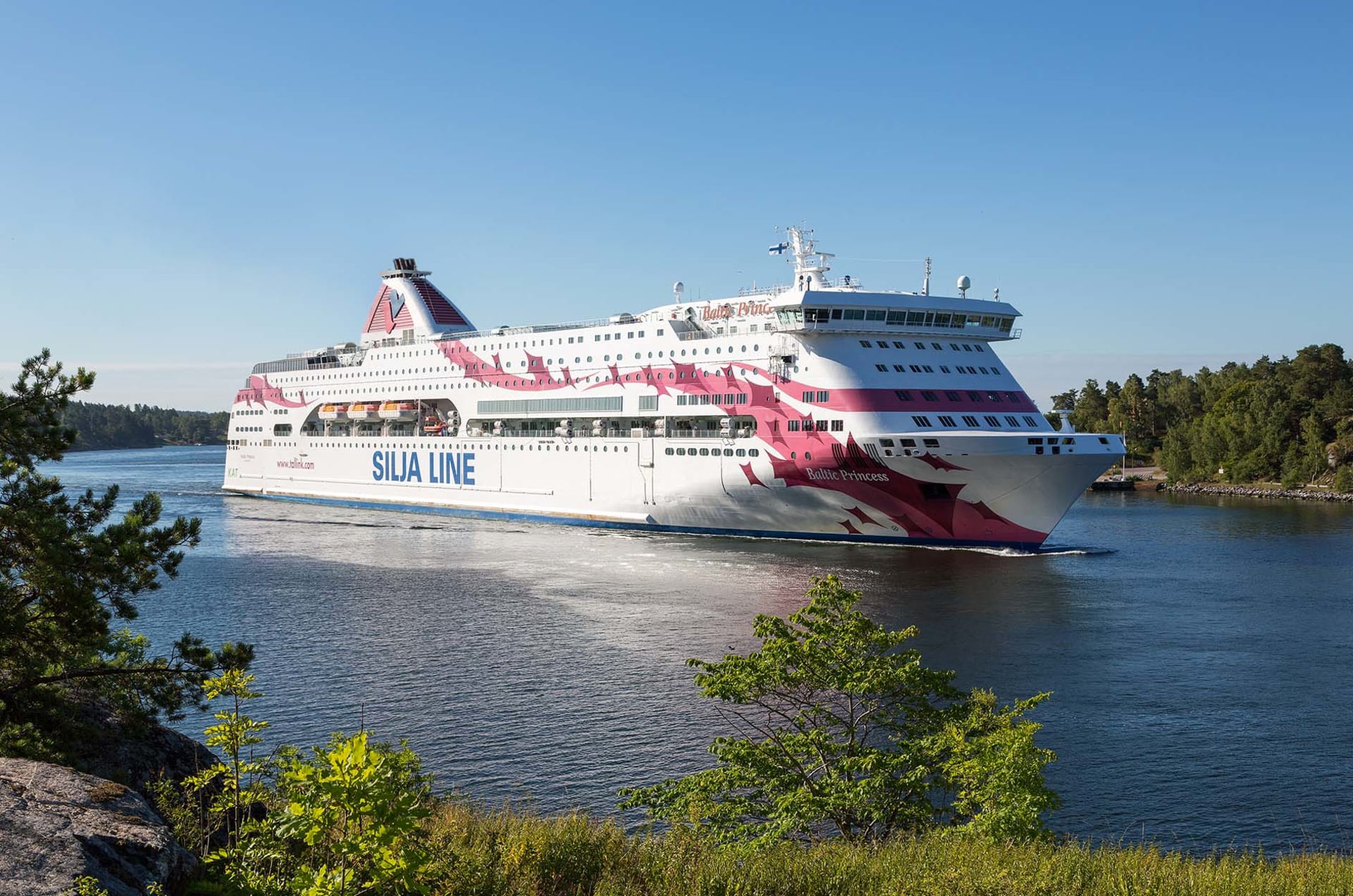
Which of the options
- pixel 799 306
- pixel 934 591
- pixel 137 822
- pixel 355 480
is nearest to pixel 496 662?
pixel 934 591

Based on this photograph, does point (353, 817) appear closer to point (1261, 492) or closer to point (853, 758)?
point (853, 758)

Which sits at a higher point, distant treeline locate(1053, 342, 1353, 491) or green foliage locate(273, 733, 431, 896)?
distant treeline locate(1053, 342, 1353, 491)

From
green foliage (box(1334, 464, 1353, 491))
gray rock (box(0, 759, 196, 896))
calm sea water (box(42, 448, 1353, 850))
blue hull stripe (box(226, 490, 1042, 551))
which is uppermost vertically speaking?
green foliage (box(1334, 464, 1353, 491))

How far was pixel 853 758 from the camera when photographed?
13.0 meters

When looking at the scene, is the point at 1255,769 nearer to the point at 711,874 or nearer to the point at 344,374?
the point at 711,874

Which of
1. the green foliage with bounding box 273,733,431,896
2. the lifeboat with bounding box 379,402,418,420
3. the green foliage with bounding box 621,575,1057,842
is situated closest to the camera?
the green foliage with bounding box 273,733,431,896

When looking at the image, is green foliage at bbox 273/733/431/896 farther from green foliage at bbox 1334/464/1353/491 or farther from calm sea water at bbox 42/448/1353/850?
green foliage at bbox 1334/464/1353/491

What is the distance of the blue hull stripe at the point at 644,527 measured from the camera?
42625 mm

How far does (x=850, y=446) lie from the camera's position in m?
41.5

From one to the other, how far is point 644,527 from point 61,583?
40558 mm

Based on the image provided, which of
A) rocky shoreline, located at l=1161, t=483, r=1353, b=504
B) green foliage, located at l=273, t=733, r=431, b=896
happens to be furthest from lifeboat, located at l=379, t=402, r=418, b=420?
rocky shoreline, located at l=1161, t=483, r=1353, b=504

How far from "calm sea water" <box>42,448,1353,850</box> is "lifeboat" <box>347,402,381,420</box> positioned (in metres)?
17.0

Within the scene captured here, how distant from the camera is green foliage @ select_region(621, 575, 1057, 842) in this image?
12.5m

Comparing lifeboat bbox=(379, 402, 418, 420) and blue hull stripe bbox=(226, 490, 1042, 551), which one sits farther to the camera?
lifeboat bbox=(379, 402, 418, 420)
